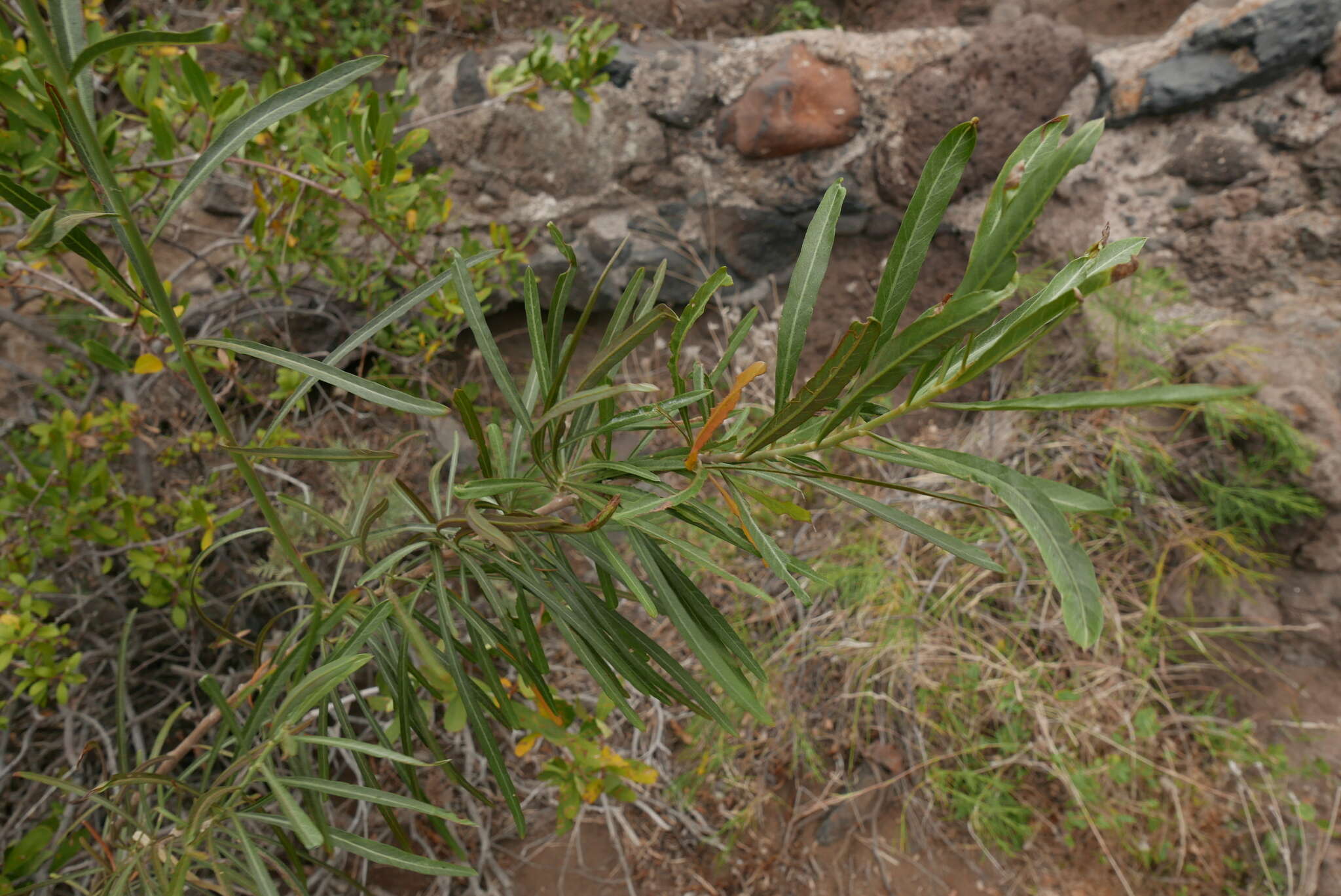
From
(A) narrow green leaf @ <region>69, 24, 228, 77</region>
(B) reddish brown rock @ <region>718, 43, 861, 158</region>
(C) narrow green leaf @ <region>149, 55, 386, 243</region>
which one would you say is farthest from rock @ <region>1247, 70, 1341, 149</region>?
(A) narrow green leaf @ <region>69, 24, 228, 77</region>

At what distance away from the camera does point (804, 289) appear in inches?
25.9

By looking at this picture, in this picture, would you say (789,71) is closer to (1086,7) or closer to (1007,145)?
(1007,145)

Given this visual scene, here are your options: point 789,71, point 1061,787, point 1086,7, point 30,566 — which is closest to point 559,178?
point 789,71

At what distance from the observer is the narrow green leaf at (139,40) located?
1.73 ft

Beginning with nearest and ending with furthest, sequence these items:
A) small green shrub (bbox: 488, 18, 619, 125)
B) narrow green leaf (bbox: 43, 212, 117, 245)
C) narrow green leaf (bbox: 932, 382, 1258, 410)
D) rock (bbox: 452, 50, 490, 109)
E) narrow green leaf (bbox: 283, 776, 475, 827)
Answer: narrow green leaf (bbox: 932, 382, 1258, 410)
narrow green leaf (bbox: 43, 212, 117, 245)
narrow green leaf (bbox: 283, 776, 475, 827)
small green shrub (bbox: 488, 18, 619, 125)
rock (bbox: 452, 50, 490, 109)

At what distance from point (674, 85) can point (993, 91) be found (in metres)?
1.01

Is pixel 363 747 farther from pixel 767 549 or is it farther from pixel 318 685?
pixel 767 549

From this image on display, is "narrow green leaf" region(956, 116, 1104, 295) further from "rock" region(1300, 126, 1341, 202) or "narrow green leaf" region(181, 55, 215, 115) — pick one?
"rock" region(1300, 126, 1341, 202)

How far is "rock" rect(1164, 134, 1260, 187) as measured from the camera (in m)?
2.20

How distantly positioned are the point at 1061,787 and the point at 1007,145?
1879 millimetres

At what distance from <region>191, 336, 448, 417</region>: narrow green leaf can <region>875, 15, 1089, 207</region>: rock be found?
7.09ft

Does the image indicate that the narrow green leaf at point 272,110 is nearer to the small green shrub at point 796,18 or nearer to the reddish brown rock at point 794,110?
the reddish brown rock at point 794,110

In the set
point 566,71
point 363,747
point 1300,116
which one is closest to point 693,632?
point 363,747

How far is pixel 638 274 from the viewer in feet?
2.58
